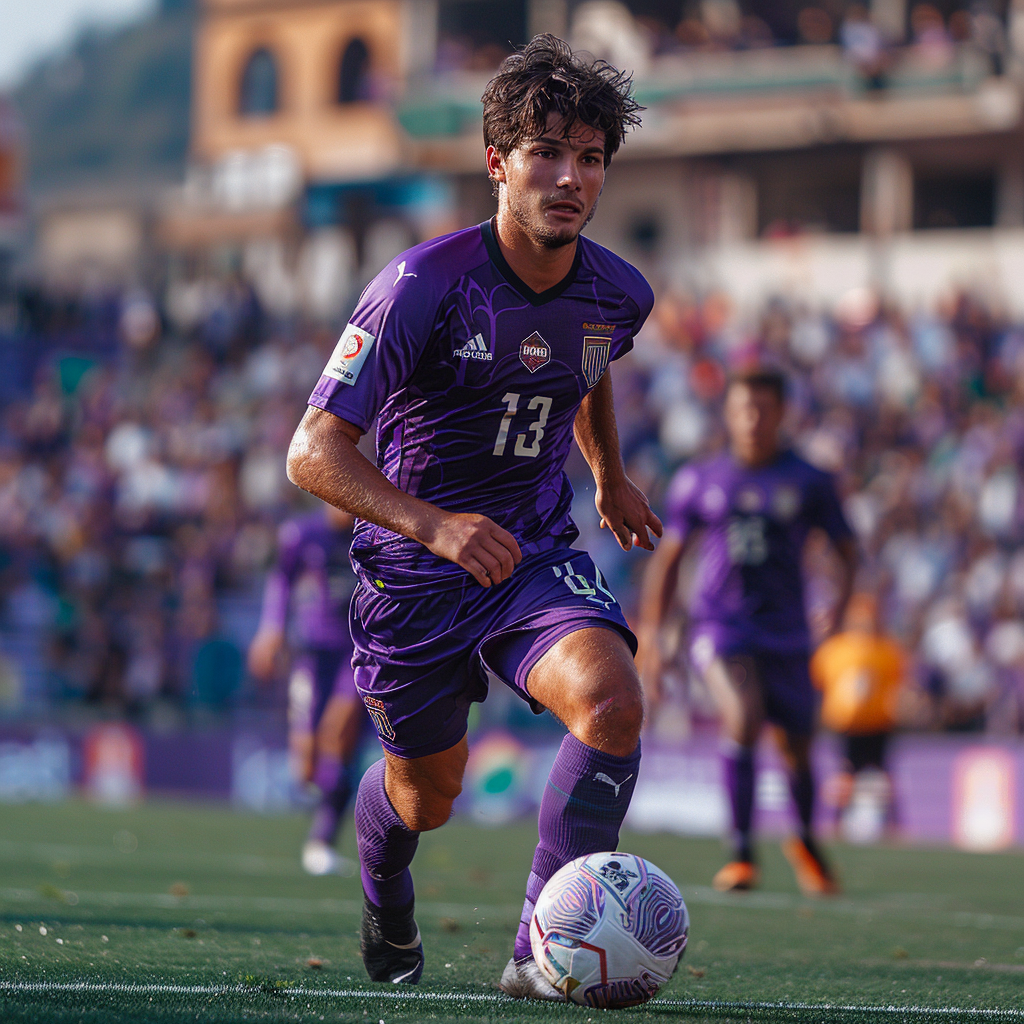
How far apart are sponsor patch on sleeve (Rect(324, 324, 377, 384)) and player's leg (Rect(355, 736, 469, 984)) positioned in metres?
1.21

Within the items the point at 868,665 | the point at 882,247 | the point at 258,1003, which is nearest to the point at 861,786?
the point at 868,665

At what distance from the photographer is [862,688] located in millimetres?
14219

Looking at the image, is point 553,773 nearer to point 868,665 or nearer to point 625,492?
point 625,492

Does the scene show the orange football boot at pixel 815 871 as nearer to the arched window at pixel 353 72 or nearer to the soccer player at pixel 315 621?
the soccer player at pixel 315 621

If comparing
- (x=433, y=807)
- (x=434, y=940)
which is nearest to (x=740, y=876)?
(x=434, y=940)

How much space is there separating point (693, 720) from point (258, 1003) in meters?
12.4

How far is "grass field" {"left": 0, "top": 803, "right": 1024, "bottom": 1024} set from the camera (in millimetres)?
4465

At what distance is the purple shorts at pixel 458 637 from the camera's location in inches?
181

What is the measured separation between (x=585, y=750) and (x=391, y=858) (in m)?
1.03

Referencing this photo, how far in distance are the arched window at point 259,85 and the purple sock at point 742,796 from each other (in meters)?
35.4

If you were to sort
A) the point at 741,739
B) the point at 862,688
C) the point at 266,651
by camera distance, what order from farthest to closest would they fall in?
the point at 862,688 → the point at 266,651 → the point at 741,739

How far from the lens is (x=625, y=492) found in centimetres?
530

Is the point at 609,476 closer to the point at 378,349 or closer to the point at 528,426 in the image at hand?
the point at 528,426

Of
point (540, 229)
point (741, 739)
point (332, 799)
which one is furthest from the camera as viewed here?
point (332, 799)
